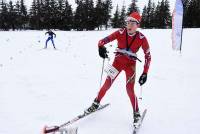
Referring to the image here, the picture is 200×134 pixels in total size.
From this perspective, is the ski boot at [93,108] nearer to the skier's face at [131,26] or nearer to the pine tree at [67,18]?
the skier's face at [131,26]

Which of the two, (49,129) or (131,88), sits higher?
(131,88)

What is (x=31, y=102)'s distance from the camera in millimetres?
7488

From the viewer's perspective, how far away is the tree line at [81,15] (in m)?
69.1

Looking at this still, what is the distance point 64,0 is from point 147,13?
22.5 meters

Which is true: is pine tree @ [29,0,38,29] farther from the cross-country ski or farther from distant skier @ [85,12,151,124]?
distant skier @ [85,12,151,124]

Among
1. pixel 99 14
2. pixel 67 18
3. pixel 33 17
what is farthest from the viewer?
pixel 33 17

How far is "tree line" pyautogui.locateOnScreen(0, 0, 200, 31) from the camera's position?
69.1 m

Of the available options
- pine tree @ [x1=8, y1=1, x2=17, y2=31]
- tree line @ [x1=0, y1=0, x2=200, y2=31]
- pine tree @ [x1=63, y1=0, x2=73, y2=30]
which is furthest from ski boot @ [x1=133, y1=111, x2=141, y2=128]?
pine tree @ [x1=8, y1=1, x2=17, y2=31]

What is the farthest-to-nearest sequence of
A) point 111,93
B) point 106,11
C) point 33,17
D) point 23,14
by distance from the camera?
point 23,14
point 33,17
point 106,11
point 111,93

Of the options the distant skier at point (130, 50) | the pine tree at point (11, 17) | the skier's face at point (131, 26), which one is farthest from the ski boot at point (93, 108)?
the pine tree at point (11, 17)

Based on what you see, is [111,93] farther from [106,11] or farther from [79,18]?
[106,11]

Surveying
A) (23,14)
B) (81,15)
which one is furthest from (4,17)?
(81,15)

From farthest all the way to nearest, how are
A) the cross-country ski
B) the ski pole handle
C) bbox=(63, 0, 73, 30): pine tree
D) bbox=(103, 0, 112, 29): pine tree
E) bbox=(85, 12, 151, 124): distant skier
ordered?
bbox=(103, 0, 112, 29): pine tree → bbox=(63, 0, 73, 30): pine tree → bbox=(85, 12, 151, 124): distant skier → the cross-country ski → the ski pole handle

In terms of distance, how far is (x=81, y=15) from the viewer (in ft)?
231
